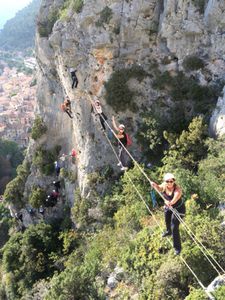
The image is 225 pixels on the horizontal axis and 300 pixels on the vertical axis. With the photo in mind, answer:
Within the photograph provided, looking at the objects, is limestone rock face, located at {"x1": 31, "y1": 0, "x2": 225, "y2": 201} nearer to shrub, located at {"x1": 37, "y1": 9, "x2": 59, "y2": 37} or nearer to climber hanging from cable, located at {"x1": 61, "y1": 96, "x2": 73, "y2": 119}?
shrub, located at {"x1": 37, "y1": 9, "x2": 59, "y2": 37}

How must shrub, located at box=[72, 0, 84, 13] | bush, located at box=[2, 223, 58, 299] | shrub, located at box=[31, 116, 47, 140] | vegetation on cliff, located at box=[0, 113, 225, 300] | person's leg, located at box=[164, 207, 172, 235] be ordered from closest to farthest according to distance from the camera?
person's leg, located at box=[164, 207, 172, 235], vegetation on cliff, located at box=[0, 113, 225, 300], shrub, located at box=[72, 0, 84, 13], bush, located at box=[2, 223, 58, 299], shrub, located at box=[31, 116, 47, 140]

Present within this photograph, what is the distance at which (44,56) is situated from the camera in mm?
29984

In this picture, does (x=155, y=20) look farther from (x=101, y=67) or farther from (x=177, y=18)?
(x=101, y=67)

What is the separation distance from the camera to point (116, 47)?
982 inches

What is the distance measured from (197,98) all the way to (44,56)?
12621mm

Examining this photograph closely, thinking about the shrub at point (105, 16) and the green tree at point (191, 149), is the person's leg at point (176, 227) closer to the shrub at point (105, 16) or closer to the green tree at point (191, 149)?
the green tree at point (191, 149)

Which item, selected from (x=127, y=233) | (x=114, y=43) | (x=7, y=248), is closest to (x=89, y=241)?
(x=127, y=233)

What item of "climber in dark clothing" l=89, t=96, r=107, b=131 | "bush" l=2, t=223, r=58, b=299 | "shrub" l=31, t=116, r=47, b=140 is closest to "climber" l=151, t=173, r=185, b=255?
"climber in dark clothing" l=89, t=96, r=107, b=131

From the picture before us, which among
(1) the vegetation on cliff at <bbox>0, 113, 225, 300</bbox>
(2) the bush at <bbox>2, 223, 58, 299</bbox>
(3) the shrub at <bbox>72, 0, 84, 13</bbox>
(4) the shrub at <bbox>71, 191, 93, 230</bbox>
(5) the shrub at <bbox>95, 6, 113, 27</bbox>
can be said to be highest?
(3) the shrub at <bbox>72, 0, 84, 13</bbox>

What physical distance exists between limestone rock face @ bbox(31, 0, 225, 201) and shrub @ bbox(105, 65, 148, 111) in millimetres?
351

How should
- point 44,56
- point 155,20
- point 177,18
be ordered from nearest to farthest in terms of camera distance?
point 177,18, point 155,20, point 44,56

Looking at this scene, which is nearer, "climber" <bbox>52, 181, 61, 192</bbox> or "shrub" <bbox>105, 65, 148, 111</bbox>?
"shrub" <bbox>105, 65, 148, 111</bbox>

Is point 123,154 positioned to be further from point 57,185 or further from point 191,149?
point 57,185

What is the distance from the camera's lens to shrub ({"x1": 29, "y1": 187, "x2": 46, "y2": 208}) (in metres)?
31.8
